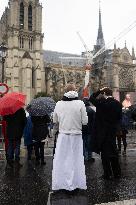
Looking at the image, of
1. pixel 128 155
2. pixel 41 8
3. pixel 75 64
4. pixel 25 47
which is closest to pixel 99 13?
pixel 75 64

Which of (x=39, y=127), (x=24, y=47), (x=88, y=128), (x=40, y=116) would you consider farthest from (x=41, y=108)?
(x=24, y=47)

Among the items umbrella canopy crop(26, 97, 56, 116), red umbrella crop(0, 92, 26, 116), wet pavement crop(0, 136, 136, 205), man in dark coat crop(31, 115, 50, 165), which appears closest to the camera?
wet pavement crop(0, 136, 136, 205)

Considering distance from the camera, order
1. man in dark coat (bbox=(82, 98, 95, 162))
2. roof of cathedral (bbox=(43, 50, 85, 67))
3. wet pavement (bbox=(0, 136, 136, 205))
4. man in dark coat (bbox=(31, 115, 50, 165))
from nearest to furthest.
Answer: wet pavement (bbox=(0, 136, 136, 205))
man in dark coat (bbox=(31, 115, 50, 165))
man in dark coat (bbox=(82, 98, 95, 162))
roof of cathedral (bbox=(43, 50, 85, 67))

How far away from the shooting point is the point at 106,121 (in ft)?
23.2

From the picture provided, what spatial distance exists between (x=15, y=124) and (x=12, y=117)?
21 centimetres

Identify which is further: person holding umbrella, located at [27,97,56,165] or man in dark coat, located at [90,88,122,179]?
person holding umbrella, located at [27,97,56,165]

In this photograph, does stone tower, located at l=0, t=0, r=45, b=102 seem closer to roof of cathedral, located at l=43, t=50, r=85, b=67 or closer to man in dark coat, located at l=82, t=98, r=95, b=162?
roof of cathedral, located at l=43, t=50, r=85, b=67

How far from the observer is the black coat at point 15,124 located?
9.20 metres

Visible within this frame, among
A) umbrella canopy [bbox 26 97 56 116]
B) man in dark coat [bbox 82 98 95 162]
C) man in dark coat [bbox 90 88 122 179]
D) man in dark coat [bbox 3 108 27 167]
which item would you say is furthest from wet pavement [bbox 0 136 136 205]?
umbrella canopy [bbox 26 97 56 116]

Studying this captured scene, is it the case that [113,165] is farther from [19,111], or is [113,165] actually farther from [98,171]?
[19,111]

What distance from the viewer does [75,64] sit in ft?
309

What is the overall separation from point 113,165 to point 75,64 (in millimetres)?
87731

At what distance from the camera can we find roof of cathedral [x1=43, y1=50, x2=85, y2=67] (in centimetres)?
8925

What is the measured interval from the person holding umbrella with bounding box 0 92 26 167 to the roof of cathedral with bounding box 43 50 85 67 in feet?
257
